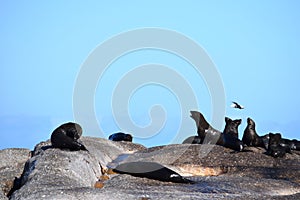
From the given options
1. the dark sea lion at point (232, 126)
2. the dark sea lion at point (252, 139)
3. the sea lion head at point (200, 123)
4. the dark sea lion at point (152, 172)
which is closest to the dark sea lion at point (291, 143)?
the dark sea lion at point (252, 139)

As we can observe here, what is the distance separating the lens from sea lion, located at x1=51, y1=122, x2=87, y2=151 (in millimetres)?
16422

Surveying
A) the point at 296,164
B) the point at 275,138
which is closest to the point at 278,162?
the point at 296,164

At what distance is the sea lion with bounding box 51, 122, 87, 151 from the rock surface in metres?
0.34

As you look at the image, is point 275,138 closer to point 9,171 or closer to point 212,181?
point 212,181

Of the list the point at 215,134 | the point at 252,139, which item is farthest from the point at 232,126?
the point at 252,139

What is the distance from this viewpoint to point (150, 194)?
1173 cm

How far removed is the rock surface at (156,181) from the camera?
464 inches

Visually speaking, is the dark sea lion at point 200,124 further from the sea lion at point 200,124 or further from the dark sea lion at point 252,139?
the dark sea lion at point 252,139

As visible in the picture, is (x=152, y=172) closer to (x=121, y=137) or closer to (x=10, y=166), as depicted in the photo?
(x=10, y=166)

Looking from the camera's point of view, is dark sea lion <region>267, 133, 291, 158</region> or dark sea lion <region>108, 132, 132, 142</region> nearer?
dark sea lion <region>267, 133, 291, 158</region>

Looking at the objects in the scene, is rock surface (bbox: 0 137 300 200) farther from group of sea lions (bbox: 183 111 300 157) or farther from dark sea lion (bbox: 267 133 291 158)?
group of sea lions (bbox: 183 111 300 157)

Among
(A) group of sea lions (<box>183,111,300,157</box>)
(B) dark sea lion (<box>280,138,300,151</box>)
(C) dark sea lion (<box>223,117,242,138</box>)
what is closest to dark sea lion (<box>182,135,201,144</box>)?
(A) group of sea lions (<box>183,111,300,157</box>)

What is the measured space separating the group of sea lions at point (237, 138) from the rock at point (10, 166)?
6622mm

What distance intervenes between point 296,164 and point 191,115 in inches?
245
